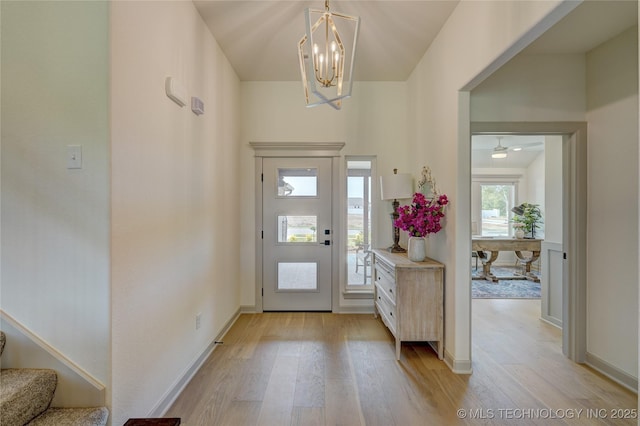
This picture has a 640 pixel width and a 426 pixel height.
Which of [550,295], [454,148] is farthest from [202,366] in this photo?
[550,295]

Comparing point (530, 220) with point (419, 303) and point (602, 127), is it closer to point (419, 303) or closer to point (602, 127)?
point (602, 127)

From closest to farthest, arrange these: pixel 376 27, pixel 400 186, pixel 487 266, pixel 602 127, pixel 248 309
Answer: pixel 602 127 < pixel 376 27 < pixel 400 186 < pixel 248 309 < pixel 487 266

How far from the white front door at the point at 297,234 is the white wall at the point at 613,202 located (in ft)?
8.63

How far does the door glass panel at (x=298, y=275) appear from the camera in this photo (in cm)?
373

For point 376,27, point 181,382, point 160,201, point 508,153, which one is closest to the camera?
point 160,201

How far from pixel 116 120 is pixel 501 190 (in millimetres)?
7797

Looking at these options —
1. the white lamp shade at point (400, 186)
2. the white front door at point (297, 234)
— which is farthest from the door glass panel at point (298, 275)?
the white lamp shade at point (400, 186)

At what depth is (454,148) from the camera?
2.37 metres

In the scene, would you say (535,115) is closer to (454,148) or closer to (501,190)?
(454,148)

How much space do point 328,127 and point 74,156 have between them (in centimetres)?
281

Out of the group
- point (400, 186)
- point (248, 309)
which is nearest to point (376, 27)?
point (400, 186)

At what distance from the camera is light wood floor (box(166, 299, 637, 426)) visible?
1810 mm

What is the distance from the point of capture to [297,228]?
3.75 metres

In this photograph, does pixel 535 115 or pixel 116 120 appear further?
pixel 535 115
